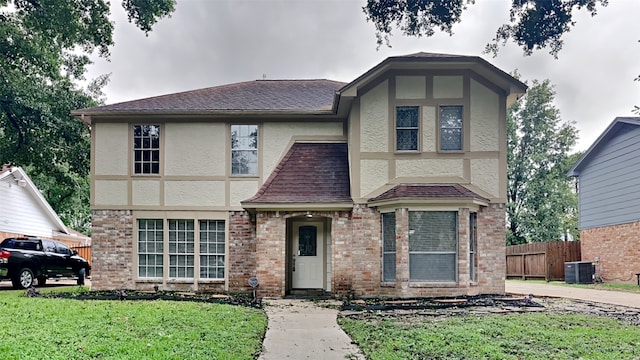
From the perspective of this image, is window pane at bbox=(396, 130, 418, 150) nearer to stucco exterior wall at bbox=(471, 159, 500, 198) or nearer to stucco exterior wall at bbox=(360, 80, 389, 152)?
stucco exterior wall at bbox=(360, 80, 389, 152)

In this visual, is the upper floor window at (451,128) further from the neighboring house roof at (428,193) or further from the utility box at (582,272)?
the utility box at (582,272)

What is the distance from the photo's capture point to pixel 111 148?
647 inches

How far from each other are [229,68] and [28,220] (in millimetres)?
11606

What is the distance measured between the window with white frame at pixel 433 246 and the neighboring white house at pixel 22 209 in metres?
17.3

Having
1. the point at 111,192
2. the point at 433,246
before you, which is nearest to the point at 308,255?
the point at 433,246

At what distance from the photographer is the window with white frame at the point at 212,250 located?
1614cm

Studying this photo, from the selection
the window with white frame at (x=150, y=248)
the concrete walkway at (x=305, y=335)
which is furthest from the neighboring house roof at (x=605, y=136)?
the window with white frame at (x=150, y=248)

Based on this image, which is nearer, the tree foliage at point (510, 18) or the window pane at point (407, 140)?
the tree foliage at point (510, 18)

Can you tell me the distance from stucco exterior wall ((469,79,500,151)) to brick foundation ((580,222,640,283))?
364 inches

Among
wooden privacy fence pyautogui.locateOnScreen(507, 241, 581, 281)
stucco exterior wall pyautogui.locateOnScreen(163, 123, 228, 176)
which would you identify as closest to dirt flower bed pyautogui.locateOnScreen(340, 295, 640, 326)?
stucco exterior wall pyautogui.locateOnScreen(163, 123, 228, 176)

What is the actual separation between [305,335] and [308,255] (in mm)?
6979

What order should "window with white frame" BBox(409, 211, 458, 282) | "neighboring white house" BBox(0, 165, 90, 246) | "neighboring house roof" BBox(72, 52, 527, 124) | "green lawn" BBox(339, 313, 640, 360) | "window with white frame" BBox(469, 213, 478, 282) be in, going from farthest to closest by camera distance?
"neighboring white house" BBox(0, 165, 90, 246), "window with white frame" BBox(469, 213, 478, 282), "neighboring house roof" BBox(72, 52, 527, 124), "window with white frame" BBox(409, 211, 458, 282), "green lawn" BBox(339, 313, 640, 360)

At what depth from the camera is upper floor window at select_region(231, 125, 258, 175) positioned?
53.7ft

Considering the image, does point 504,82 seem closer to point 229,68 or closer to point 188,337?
point 188,337
